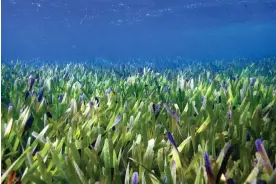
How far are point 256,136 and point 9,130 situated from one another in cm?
137

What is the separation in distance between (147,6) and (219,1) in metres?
6.57

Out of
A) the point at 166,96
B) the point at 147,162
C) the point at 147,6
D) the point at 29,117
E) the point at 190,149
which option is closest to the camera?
the point at 147,162

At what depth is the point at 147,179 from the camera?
128cm

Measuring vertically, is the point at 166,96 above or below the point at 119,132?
below

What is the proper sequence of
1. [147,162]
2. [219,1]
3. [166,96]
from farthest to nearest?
[219,1], [166,96], [147,162]

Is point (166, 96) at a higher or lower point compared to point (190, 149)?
lower

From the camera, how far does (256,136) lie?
6.24 ft

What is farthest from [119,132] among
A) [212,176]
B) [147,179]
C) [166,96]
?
[166,96]

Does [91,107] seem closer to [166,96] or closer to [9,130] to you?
[9,130]

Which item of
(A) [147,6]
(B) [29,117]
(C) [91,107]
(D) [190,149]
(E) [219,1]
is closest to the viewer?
(D) [190,149]

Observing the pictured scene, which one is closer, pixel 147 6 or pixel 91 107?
pixel 91 107

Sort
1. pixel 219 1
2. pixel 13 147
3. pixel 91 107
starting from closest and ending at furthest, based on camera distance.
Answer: pixel 13 147
pixel 91 107
pixel 219 1

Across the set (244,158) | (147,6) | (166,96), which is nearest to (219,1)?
(147,6)

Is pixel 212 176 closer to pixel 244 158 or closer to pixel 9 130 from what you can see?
pixel 244 158
